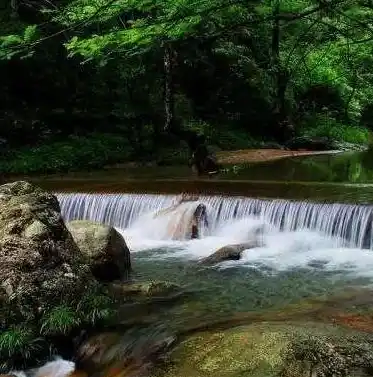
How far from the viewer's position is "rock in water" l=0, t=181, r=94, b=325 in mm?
6898

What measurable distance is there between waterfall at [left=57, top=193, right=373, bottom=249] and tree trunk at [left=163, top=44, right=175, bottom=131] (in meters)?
8.90

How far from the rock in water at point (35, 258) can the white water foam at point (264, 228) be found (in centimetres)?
349

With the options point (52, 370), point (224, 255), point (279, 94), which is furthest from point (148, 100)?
point (52, 370)

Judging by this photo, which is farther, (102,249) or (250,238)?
(250,238)

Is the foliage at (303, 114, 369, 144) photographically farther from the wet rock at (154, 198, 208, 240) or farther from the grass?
the grass

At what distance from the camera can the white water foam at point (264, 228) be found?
10.6 m

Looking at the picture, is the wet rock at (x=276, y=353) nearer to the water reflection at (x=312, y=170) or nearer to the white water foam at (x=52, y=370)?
the white water foam at (x=52, y=370)

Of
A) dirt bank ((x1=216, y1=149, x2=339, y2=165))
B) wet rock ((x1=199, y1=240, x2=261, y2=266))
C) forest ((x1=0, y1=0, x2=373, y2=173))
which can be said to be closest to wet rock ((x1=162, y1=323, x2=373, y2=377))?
wet rock ((x1=199, y1=240, x2=261, y2=266))

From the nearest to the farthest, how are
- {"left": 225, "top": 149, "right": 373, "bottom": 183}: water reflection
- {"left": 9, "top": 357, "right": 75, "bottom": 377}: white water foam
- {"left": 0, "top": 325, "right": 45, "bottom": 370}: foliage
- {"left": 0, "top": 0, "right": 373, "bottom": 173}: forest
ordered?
{"left": 9, "top": 357, "right": 75, "bottom": 377}: white water foam
{"left": 0, "top": 325, "right": 45, "bottom": 370}: foliage
{"left": 225, "top": 149, "right": 373, "bottom": 183}: water reflection
{"left": 0, "top": 0, "right": 373, "bottom": 173}: forest

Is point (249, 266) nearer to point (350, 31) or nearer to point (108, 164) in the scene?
point (350, 31)

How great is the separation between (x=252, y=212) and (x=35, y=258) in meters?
6.31

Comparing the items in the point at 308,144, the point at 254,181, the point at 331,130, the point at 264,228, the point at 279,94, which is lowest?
the point at 264,228

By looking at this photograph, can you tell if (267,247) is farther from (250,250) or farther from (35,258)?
(35,258)

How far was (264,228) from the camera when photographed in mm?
12172
